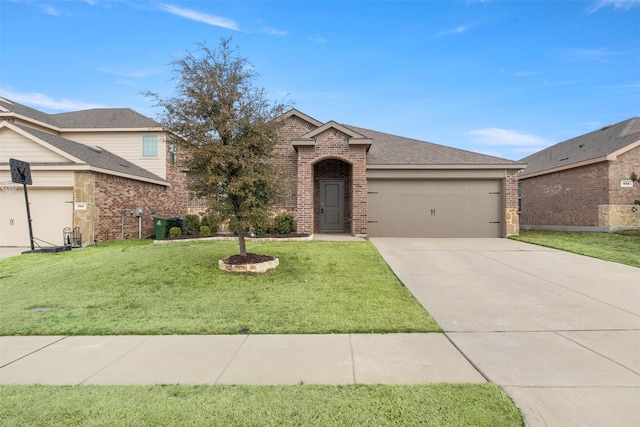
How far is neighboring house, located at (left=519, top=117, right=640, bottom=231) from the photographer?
13898 mm

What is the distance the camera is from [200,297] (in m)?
5.52

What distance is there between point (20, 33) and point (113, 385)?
665 inches

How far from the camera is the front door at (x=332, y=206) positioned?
1393cm

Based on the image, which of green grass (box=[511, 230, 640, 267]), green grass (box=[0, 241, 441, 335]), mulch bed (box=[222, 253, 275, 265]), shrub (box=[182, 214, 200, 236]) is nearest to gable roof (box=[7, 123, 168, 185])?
shrub (box=[182, 214, 200, 236])

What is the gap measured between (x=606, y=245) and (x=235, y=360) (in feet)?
45.6

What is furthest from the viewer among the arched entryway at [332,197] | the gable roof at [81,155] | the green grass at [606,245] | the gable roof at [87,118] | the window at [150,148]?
the window at [150,148]

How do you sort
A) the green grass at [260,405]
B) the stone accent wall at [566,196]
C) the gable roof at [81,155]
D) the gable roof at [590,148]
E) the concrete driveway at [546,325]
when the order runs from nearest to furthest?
the green grass at [260,405]
the concrete driveway at [546,325]
the gable roof at [81,155]
the gable roof at [590,148]
the stone accent wall at [566,196]

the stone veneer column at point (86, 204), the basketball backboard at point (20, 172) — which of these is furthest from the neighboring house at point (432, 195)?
the basketball backboard at point (20, 172)

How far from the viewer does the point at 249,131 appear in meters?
6.84

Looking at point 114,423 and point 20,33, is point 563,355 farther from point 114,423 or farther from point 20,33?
point 20,33

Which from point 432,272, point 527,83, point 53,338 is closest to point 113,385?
point 53,338

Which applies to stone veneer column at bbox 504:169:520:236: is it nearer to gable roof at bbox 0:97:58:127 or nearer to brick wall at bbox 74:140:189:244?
brick wall at bbox 74:140:189:244

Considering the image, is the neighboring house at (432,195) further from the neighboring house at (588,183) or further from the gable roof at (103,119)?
the gable roof at (103,119)

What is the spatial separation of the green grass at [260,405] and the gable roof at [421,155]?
1068 cm
